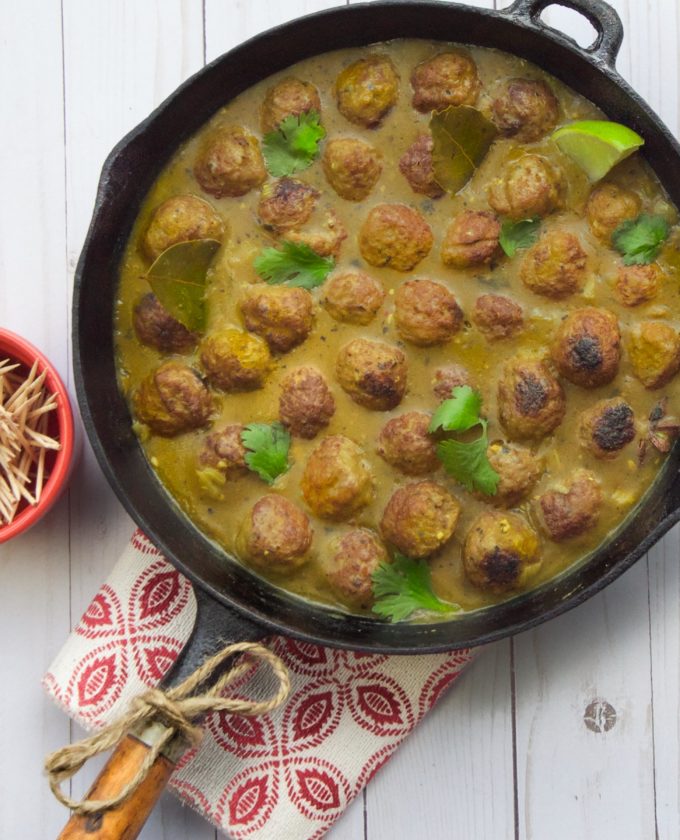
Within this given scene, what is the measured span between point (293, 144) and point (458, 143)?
1.65 ft

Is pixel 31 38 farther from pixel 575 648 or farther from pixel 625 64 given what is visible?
pixel 575 648

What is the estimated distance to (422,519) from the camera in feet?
10.3

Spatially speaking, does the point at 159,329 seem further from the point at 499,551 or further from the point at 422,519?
the point at 499,551

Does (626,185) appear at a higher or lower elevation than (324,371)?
higher

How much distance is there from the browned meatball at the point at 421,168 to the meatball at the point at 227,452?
0.91 metres

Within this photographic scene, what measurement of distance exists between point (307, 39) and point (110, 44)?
78 cm

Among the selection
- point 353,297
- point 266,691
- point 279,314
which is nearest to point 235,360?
point 279,314

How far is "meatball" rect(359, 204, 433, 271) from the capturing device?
320 cm

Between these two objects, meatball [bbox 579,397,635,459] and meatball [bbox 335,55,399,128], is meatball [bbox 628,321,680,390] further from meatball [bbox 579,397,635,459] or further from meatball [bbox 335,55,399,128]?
meatball [bbox 335,55,399,128]

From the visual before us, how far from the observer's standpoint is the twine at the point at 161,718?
2.84 metres

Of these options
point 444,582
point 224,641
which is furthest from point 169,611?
point 444,582

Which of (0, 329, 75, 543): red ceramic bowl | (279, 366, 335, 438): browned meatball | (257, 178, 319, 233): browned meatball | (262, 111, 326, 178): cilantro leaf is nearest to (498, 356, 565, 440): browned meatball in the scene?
(279, 366, 335, 438): browned meatball

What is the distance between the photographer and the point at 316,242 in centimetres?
325

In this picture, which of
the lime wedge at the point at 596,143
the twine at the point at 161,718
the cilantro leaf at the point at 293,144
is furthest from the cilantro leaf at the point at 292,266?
the twine at the point at 161,718
